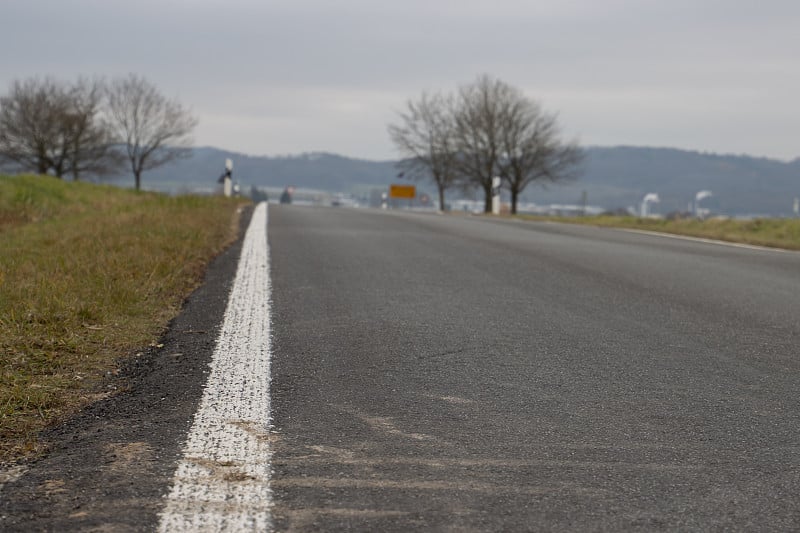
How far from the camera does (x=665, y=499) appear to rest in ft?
8.41

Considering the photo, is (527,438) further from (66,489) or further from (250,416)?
(66,489)

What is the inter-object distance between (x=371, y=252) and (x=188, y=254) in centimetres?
215

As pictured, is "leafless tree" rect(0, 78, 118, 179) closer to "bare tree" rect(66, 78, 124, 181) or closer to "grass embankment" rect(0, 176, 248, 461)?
"bare tree" rect(66, 78, 124, 181)

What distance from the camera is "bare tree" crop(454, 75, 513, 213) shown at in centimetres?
6022

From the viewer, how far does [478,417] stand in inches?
135

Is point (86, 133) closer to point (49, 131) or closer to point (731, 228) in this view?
point (49, 131)

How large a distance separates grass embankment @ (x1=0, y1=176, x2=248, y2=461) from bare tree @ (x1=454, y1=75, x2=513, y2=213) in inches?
1927

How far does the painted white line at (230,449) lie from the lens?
2367 millimetres

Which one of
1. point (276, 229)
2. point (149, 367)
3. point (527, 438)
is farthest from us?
point (276, 229)

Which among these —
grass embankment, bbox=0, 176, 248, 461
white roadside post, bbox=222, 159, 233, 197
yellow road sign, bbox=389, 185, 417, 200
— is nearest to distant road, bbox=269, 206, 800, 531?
grass embankment, bbox=0, 176, 248, 461

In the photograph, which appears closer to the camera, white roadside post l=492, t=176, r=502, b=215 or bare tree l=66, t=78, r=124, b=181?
white roadside post l=492, t=176, r=502, b=215

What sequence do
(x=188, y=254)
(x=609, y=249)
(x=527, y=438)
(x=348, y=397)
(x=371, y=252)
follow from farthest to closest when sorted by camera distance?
(x=609, y=249), (x=371, y=252), (x=188, y=254), (x=348, y=397), (x=527, y=438)

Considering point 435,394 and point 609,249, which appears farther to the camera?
point 609,249

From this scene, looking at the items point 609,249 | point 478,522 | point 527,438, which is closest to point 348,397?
point 527,438
